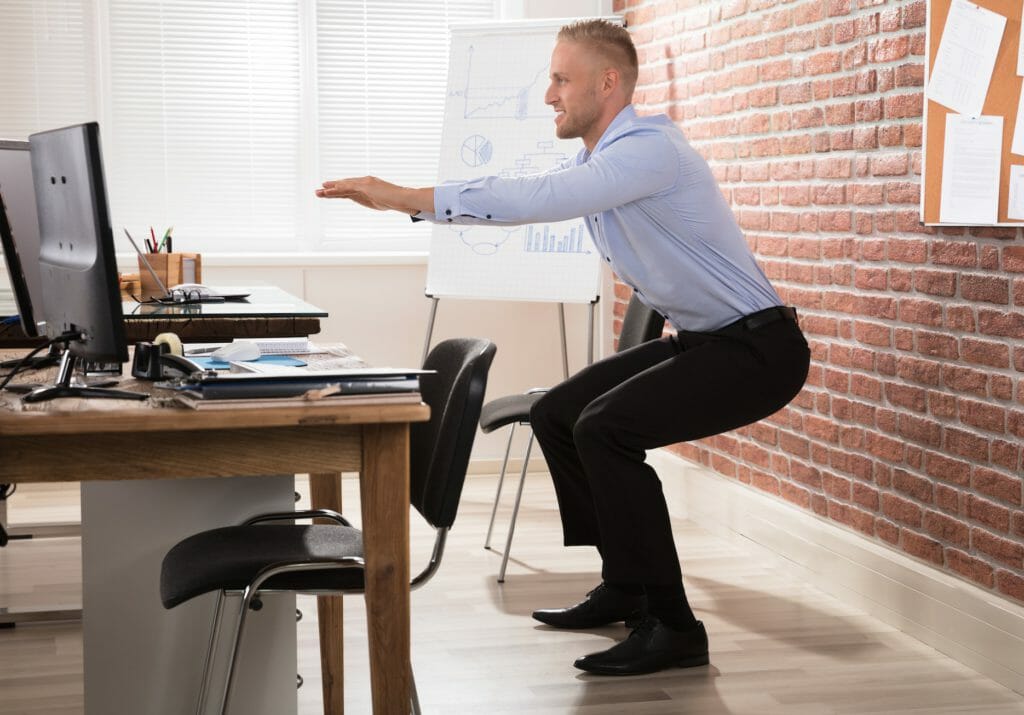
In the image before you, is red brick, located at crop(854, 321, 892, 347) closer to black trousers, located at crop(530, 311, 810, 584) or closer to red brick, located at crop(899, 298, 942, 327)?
red brick, located at crop(899, 298, 942, 327)

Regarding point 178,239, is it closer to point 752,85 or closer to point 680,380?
point 752,85

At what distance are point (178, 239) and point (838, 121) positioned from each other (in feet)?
9.39

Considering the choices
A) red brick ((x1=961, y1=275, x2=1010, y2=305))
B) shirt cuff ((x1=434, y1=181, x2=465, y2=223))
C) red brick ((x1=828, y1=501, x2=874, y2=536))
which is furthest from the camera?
red brick ((x1=828, y1=501, x2=874, y2=536))

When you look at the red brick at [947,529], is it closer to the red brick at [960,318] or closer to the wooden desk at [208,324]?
the red brick at [960,318]

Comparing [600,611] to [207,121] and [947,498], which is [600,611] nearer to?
[947,498]

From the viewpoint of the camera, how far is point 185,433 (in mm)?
1706

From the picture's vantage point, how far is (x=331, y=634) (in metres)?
2.43

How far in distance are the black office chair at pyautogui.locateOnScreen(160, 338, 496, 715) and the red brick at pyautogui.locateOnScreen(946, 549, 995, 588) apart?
139 cm

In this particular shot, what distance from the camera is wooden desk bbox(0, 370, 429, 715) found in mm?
1660

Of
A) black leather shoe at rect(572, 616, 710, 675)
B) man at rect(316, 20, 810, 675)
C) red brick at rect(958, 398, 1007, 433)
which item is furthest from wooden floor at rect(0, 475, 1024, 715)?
red brick at rect(958, 398, 1007, 433)

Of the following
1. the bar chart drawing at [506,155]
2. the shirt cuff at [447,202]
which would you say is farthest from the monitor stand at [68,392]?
the bar chart drawing at [506,155]

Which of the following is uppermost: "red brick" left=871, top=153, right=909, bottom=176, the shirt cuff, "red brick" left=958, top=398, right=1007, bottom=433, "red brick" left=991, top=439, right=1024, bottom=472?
"red brick" left=871, top=153, right=909, bottom=176

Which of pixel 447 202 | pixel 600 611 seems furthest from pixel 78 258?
pixel 600 611

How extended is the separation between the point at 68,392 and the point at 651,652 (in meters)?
1.50
